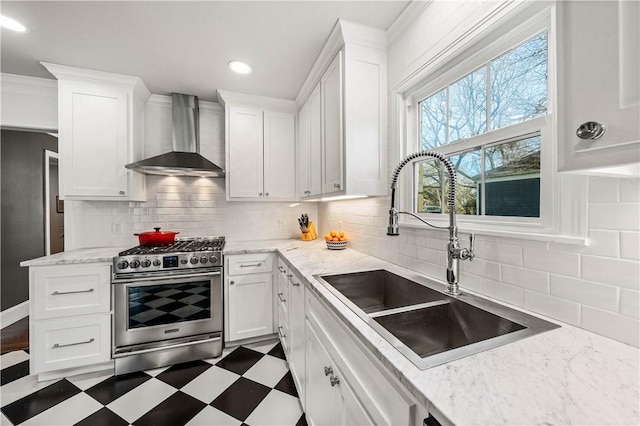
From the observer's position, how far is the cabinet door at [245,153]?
110 inches

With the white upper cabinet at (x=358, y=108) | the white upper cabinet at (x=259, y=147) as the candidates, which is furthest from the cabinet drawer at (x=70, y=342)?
the white upper cabinet at (x=358, y=108)

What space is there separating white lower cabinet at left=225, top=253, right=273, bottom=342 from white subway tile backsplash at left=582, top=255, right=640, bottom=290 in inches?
84.1

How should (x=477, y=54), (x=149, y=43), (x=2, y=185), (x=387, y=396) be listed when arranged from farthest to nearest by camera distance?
(x=2, y=185), (x=149, y=43), (x=477, y=54), (x=387, y=396)

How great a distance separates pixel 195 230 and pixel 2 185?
2338mm

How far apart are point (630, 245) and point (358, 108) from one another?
1464mm

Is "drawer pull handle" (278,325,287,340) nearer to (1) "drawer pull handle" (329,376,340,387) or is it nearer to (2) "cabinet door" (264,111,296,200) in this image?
(1) "drawer pull handle" (329,376,340,387)

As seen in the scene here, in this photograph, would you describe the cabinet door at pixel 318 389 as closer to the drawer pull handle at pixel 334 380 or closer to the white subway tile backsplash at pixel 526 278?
the drawer pull handle at pixel 334 380

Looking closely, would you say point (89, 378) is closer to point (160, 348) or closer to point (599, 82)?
point (160, 348)

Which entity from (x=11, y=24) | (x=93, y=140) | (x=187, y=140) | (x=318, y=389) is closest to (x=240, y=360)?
(x=318, y=389)

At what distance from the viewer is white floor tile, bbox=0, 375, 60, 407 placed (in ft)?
5.84

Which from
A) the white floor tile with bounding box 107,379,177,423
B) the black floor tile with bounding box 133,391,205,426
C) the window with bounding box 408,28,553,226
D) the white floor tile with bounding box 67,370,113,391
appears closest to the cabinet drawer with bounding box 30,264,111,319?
the white floor tile with bounding box 67,370,113,391

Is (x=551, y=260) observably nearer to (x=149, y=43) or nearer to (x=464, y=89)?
(x=464, y=89)

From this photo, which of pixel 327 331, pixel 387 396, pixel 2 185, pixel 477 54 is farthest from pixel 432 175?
pixel 2 185

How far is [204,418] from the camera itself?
1601 mm
